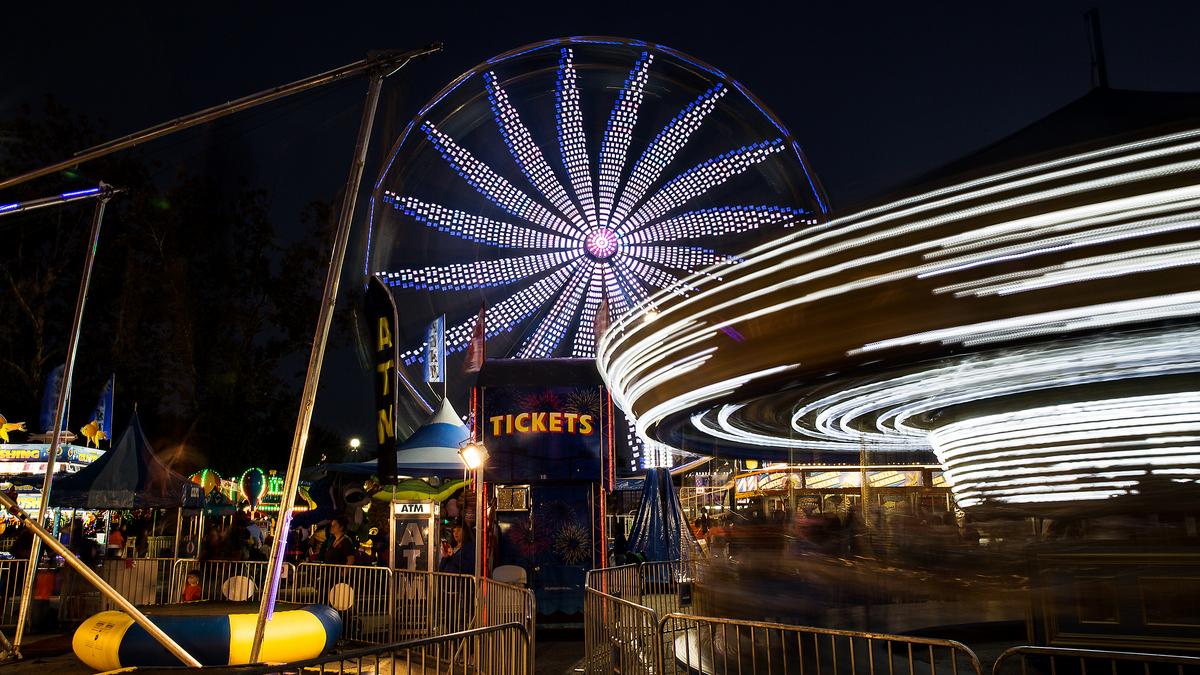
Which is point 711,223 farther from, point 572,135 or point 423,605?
point 423,605

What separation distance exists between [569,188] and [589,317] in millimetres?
2429

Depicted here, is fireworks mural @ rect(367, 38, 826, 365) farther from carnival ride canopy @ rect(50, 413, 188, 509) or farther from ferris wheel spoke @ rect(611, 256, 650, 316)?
carnival ride canopy @ rect(50, 413, 188, 509)

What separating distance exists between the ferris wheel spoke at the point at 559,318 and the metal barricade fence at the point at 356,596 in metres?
5.66

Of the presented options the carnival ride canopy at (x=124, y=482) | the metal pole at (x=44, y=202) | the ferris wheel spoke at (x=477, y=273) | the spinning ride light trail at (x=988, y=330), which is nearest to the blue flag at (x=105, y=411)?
the carnival ride canopy at (x=124, y=482)

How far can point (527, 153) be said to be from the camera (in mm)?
17812

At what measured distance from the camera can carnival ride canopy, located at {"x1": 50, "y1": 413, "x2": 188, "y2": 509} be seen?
15.7m

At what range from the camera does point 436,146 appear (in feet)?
60.8

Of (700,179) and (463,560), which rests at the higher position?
(700,179)

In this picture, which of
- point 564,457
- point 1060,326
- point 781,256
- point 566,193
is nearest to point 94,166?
point 566,193

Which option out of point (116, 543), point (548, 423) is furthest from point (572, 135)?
point (116, 543)

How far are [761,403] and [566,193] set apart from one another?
28.3 ft

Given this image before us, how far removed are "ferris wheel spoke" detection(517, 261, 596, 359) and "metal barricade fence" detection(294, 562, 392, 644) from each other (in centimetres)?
566

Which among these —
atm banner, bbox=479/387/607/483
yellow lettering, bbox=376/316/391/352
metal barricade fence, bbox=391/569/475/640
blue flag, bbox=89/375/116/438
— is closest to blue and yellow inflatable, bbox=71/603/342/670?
metal barricade fence, bbox=391/569/475/640

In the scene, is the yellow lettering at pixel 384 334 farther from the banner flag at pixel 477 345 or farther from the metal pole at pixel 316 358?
the banner flag at pixel 477 345
